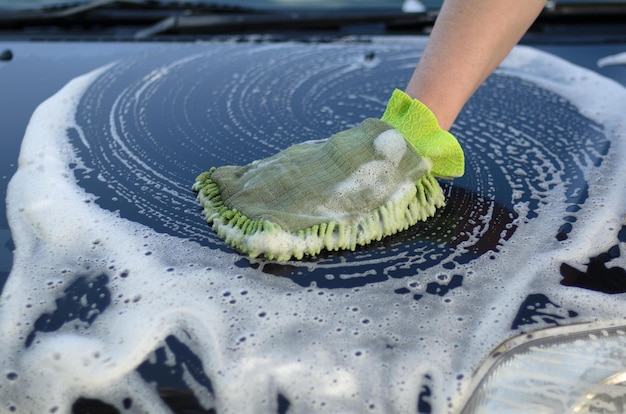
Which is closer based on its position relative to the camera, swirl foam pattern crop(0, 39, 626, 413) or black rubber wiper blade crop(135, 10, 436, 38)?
swirl foam pattern crop(0, 39, 626, 413)

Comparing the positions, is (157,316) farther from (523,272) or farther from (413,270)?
(523,272)

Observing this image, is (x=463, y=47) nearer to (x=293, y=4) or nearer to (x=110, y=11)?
(x=293, y=4)

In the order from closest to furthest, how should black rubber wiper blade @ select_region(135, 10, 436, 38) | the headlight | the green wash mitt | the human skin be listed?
the headlight < the green wash mitt < the human skin < black rubber wiper blade @ select_region(135, 10, 436, 38)

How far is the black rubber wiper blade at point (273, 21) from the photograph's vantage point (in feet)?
6.14

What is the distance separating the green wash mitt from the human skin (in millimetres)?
41

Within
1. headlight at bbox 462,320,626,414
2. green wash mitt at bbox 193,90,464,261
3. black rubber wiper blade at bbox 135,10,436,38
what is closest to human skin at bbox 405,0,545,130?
green wash mitt at bbox 193,90,464,261

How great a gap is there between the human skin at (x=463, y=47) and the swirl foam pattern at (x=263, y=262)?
0.58ft

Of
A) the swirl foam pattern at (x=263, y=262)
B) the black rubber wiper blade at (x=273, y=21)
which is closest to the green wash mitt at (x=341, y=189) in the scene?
the swirl foam pattern at (x=263, y=262)

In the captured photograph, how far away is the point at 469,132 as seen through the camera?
1.38m

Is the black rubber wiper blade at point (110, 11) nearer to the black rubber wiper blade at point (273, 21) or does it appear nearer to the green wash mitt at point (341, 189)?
the black rubber wiper blade at point (273, 21)

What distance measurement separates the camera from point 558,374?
30.9 inches

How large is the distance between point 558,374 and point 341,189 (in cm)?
44

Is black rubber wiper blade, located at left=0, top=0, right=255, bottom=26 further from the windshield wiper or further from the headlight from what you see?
the headlight

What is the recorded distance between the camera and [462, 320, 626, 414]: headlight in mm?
747
